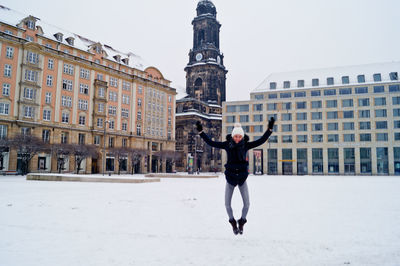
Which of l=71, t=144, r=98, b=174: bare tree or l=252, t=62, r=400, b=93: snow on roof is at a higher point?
l=252, t=62, r=400, b=93: snow on roof

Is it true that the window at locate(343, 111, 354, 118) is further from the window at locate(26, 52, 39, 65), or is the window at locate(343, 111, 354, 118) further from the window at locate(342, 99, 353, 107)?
the window at locate(26, 52, 39, 65)

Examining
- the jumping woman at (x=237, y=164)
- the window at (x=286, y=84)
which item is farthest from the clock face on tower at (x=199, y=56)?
the jumping woman at (x=237, y=164)

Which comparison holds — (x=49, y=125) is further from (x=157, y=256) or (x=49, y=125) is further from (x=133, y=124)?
(x=157, y=256)

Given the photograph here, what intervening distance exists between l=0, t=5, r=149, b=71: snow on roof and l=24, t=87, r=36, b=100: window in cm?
Result: 896

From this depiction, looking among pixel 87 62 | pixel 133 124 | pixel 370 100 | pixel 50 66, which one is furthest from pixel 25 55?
pixel 370 100

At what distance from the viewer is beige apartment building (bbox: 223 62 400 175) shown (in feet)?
206

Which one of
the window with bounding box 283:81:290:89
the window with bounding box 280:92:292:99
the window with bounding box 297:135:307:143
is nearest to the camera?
the window with bounding box 297:135:307:143

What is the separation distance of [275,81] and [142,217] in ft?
231

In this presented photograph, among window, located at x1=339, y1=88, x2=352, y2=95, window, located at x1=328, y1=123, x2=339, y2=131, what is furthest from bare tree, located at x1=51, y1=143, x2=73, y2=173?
window, located at x1=339, y1=88, x2=352, y2=95

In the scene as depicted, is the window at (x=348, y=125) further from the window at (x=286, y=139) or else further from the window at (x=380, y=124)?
the window at (x=286, y=139)

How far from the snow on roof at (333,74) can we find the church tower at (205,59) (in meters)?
18.0

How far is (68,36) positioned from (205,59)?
42226 mm

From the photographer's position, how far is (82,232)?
7.02 m

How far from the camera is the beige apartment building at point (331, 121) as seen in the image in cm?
6275
